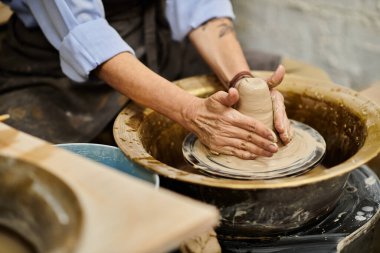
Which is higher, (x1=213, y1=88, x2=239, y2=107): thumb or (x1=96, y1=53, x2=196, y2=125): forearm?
(x1=213, y1=88, x2=239, y2=107): thumb

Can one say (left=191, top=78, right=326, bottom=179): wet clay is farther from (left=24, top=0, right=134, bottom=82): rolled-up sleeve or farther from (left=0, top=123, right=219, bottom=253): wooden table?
(left=0, top=123, right=219, bottom=253): wooden table

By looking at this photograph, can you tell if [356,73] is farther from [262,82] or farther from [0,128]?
[0,128]

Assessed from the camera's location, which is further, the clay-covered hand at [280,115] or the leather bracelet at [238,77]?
the leather bracelet at [238,77]

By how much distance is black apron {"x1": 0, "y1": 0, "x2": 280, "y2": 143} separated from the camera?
6.10 feet

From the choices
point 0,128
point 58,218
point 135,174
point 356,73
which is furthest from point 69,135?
point 356,73

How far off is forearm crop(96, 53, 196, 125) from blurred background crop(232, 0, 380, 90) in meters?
1.34

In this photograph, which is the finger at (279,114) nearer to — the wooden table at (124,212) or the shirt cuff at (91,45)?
the shirt cuff at (91,45)

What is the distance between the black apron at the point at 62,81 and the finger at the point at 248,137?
51 cm

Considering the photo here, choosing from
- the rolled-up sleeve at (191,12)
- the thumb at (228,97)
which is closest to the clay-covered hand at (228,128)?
the thumb at (228,97)

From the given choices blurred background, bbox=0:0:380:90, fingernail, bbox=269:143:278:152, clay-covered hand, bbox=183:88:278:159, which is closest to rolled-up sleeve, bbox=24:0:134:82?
clay-covered hand, bbox=183:88:278:159

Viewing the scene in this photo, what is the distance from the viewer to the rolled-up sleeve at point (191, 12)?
77.8 inches

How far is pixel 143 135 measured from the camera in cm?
165

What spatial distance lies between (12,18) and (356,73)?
5.27 ft

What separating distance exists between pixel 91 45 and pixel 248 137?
1.78 ft
